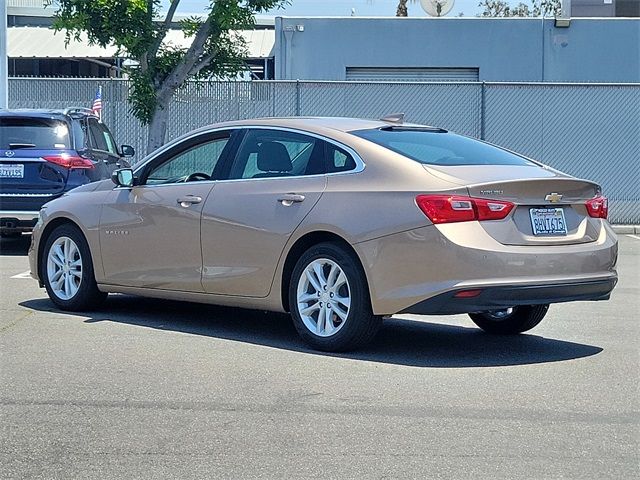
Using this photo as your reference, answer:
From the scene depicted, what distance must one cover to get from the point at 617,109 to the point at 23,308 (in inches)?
540

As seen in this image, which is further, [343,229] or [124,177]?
[124,177]

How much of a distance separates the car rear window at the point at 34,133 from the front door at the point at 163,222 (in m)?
4.71

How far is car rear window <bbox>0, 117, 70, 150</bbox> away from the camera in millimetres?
12781

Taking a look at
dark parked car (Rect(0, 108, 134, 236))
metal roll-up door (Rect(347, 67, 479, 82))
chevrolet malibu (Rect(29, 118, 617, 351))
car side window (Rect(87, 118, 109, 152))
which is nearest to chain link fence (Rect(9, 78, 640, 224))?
car side window (Rect(87, 118, 109, 152))

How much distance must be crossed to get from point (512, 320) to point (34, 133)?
7.30 meters

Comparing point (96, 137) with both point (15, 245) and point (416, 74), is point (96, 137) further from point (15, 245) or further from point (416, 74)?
point (416, 74)

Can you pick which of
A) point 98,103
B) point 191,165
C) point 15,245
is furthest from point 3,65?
point 191,165

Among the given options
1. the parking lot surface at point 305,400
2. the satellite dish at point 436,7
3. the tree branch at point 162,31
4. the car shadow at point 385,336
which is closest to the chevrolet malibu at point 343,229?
the car shadow at point 385,336

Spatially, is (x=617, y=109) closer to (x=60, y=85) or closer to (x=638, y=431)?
(x=60, y=85)

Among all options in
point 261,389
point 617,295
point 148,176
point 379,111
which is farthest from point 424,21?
point 261,389

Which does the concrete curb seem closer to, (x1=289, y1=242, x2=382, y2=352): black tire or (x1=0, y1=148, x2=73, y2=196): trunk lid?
(x1=0, y1=148, x2=73, y2=196): trunk lid

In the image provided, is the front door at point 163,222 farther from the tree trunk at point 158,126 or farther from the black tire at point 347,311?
the tree trunk at point 158,126

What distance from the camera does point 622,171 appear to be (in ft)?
65.1

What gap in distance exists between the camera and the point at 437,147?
23.9 ft
